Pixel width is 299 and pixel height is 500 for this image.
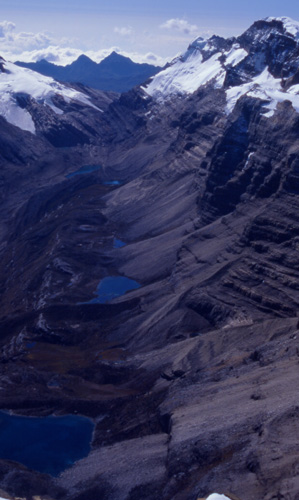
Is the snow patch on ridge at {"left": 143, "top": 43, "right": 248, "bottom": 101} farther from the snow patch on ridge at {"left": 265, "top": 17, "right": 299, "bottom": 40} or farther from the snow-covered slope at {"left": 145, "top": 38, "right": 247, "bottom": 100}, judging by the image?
the snow patch on ridge at {"left": 265, "top": 17, "right": 299, "bottom": 40}

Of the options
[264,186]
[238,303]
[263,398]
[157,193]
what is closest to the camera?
[263,398]

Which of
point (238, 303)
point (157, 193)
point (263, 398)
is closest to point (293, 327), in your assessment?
point (238, 303)

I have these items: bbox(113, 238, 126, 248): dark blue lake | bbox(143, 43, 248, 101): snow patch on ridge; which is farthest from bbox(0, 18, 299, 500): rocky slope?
bbox(143, 43, 248, 101): snow patch on ridge

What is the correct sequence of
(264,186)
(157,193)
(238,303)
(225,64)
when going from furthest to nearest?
(225,64) < (157,193) < (264,186) < (238,303)

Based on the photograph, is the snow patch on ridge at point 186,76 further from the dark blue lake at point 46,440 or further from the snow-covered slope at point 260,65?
the dark blue lake at point 46,440

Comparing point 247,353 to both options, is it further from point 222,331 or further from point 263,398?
point 263,398

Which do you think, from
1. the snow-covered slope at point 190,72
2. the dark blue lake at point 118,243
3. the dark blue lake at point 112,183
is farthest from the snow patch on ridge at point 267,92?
the dark blue lake at point 112,183
